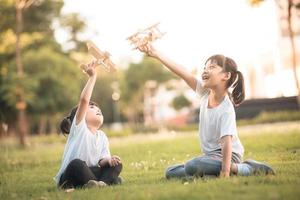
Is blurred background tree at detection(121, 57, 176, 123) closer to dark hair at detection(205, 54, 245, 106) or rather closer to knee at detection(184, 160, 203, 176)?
dark hair at detection(205, 54, 245, 106)

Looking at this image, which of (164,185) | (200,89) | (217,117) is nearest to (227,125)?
(217,117)

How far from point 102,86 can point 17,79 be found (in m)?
44.6

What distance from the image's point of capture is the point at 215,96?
5418 millimetres

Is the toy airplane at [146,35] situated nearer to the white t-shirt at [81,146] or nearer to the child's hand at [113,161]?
the white t-shirt at [81,146]

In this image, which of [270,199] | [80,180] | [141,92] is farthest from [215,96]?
[141,92]

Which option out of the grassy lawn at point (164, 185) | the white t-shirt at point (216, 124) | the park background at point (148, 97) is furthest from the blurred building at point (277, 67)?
the white t-shirt at point (216, 124)

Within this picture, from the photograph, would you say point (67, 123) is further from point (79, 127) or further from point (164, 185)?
point (164, 185)

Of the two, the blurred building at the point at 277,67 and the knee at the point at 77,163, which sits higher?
the blurred building at the point at 277,67

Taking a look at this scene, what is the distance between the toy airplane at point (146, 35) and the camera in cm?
538

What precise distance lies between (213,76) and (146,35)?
0.78m

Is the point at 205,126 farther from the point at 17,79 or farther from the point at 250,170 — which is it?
the point at 17,79

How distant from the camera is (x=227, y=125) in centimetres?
505

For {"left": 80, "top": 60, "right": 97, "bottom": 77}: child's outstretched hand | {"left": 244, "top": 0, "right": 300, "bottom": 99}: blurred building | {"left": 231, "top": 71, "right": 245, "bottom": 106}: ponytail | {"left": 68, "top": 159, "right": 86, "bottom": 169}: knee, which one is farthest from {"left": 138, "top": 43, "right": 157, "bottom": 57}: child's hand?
{"left": 244, "top": 0, "right": 300, "bottom": 99}: blurred building

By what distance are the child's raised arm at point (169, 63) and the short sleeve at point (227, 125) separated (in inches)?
24.2
